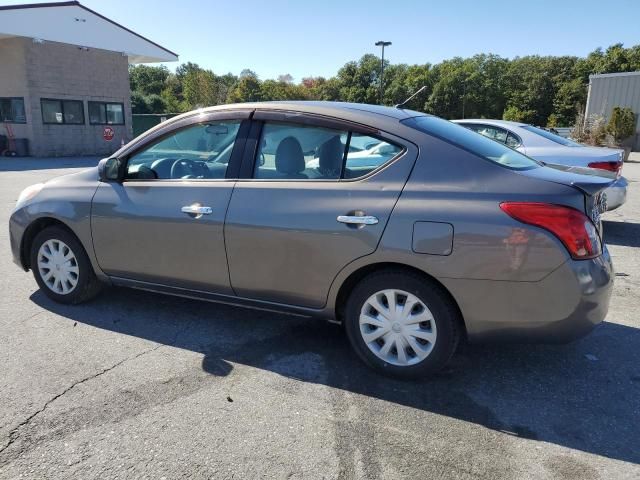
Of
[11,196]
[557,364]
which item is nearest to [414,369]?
[557,364]

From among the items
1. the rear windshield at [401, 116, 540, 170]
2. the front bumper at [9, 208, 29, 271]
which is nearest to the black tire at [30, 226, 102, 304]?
the front bumper at [9, 208, 29, 271]

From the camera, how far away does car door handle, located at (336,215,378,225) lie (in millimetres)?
3104

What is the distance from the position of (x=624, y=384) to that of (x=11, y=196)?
38.2 ft

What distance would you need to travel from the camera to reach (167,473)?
2.42m

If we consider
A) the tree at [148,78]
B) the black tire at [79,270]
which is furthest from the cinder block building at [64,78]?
the tree at [148,78]

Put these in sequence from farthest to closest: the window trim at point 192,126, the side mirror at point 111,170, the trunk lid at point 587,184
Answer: the side mirror at point 111,170 < the window trim at point 192,126 < the trunk lid at point 587,184

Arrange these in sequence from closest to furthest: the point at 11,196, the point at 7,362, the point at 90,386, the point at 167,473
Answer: the point at 167,473
the point at 90,386
the point at 7,362
the point at 11,196

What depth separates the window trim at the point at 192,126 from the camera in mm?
3668

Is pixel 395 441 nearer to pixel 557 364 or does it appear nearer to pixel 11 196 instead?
pixel 557 364

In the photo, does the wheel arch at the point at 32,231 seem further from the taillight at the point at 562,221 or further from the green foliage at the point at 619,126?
the green foliage at the point at 619,126

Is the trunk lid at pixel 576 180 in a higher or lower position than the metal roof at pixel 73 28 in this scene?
lower

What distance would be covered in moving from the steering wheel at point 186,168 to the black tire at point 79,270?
1067 millimetres

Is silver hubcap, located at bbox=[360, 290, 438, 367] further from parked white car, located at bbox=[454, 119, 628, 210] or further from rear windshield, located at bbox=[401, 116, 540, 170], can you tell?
parked white car, located at bbox=[454, 119, 628, 210]

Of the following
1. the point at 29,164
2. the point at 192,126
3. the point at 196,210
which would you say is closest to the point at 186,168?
the point at 192,126
